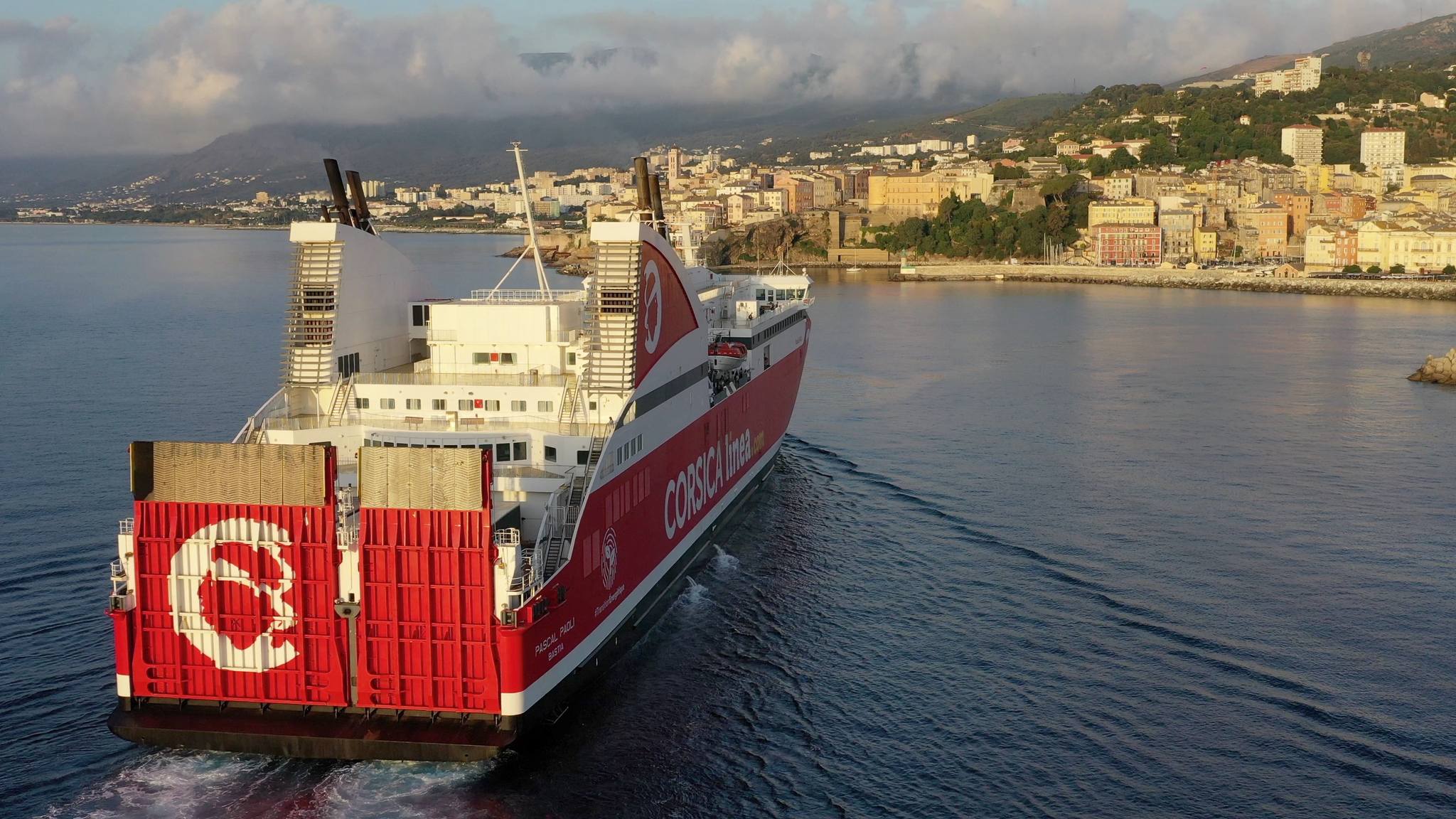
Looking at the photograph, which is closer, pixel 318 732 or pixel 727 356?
pixel 318 732

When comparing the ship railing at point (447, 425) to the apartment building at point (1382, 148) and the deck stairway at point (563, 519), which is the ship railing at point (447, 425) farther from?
the apartment building at point (1382, 148)

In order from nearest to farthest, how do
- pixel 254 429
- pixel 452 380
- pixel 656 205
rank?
pixel 254 429 < pixel 452 380 < pixel 656 205

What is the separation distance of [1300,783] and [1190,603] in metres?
4.51

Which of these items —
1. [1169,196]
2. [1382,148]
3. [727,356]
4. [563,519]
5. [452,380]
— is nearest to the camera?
[563,519]

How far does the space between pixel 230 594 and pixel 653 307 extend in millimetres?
5539

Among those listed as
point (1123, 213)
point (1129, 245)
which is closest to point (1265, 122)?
point (1123, 213)

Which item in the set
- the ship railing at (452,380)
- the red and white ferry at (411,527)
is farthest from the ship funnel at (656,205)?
the ship railing at (452,380)

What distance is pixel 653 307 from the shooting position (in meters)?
15.1

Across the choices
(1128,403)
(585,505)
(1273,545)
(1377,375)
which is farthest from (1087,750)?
(1377,375)

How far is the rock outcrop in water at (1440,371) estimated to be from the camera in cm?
3384

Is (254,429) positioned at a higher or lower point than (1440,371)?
higher

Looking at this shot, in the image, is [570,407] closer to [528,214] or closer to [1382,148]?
[528,214]

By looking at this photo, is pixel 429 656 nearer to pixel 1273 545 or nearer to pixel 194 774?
pixel 194 774

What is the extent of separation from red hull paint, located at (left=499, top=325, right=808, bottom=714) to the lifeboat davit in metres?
0.42
